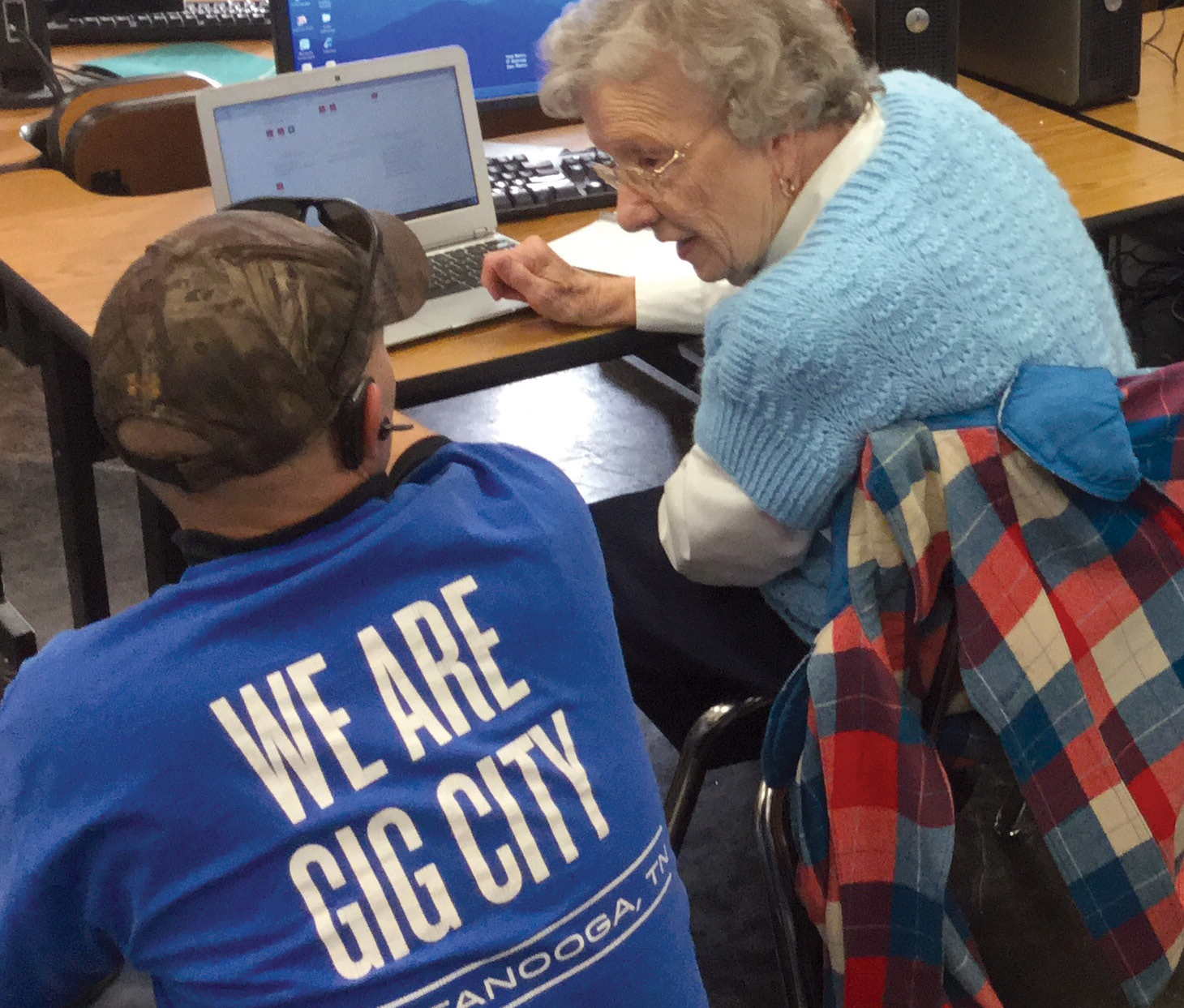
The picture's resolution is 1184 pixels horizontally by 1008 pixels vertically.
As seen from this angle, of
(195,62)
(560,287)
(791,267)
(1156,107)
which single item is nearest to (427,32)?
(560,287)

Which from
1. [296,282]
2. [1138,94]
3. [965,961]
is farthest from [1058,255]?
[1138,94]

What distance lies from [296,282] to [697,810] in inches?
55.8

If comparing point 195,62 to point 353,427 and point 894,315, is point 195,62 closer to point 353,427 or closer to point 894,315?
point 894,315

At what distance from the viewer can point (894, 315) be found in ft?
3.81

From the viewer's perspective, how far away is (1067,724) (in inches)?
45.7

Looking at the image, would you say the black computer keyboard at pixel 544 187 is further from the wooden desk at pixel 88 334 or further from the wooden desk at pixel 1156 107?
the wooden desk at pixel 1156 107

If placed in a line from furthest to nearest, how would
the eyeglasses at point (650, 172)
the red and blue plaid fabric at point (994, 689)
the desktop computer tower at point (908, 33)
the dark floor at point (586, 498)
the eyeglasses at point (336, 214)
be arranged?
the desktop computer tower at point (908, 33) < the dark floor at point (586, 498) < the eyeglasses at point (650, 172) < the red and blue plaid fabric at point (994, 689) < the eyeglasses at point (336, 214)

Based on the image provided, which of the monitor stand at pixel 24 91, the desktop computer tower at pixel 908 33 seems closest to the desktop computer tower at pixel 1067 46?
the desktop computer tower at pixel 908 33

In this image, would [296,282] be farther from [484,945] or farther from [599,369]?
[599,369]

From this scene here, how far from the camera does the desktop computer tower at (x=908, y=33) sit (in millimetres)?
2062

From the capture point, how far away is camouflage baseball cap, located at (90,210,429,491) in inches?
31.0

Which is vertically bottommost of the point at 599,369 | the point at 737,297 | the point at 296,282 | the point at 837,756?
the point at 599,369

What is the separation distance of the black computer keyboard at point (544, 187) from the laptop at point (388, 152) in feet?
0.31

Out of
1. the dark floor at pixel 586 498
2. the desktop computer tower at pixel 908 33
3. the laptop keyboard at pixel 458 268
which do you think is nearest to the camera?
the laptop keyboard at pixel 458 268
